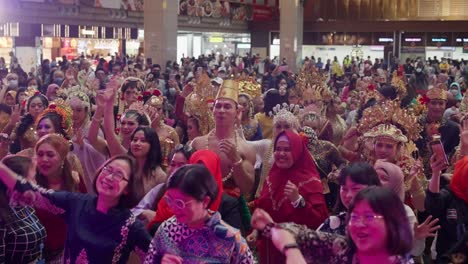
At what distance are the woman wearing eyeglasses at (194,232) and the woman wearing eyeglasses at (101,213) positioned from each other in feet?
1.28

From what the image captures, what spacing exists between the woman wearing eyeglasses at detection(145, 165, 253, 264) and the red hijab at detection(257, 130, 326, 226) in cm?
130

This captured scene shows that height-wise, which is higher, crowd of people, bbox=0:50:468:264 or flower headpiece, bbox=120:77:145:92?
flower headpiece, bbox=120:77:145:92

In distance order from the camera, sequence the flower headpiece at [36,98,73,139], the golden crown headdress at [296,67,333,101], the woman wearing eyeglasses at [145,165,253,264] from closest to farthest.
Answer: the woman wearing eyeglasses at [145,165,253,264]
the flower headpiece at [36,98,73,139]
the golden crown headdress at [296,67,333,101]

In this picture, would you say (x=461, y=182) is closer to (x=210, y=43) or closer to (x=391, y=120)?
(x=391, y=120)

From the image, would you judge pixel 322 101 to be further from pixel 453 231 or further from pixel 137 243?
pixel 137 243

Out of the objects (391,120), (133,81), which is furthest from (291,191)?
(133,81)

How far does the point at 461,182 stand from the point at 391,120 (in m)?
1.93

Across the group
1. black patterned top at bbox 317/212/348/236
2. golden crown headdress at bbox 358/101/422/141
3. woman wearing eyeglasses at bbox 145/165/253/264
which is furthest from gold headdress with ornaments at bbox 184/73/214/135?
woman wearing eyeglasses at bbox 145/165/253/264

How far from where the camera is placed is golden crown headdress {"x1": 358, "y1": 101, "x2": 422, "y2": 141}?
A: 6078 mm

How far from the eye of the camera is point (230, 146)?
446 centimetres

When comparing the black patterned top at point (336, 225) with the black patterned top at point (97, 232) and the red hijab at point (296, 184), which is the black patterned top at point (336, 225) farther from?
the black patterned top at point (97, 232)

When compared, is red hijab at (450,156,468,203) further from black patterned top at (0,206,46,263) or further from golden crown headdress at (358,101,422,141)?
black patterned top at (0,206,46,263)

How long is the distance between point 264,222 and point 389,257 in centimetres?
50

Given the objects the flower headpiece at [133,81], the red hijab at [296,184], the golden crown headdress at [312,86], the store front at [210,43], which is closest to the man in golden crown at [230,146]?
the red hijab at [296,184]
